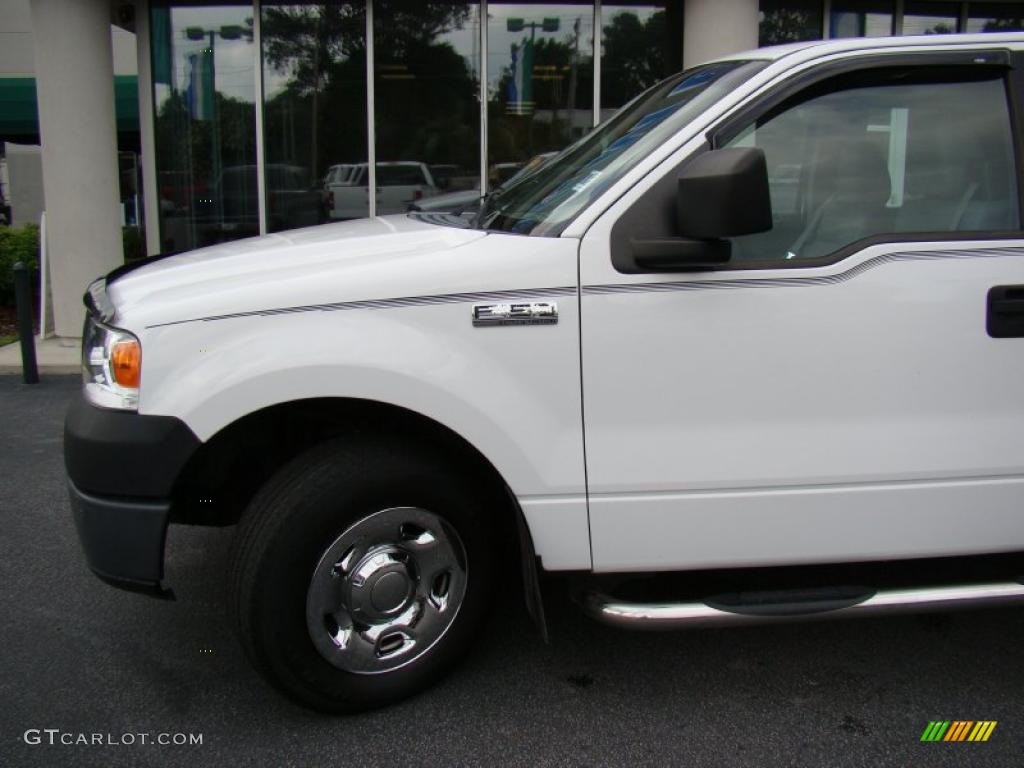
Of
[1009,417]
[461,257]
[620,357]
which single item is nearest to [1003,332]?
[1009,417]

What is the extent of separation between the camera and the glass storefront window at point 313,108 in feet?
36.1

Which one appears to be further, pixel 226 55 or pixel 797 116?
pixel 226 55

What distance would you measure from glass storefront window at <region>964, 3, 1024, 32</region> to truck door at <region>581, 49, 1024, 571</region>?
9893mm

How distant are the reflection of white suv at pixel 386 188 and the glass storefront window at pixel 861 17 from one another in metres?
5.25

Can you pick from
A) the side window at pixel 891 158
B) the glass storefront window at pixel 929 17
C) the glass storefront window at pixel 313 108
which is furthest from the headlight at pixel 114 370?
the glass storefront window at pixel 929 17

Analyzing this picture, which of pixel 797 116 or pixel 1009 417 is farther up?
pixel 797 116

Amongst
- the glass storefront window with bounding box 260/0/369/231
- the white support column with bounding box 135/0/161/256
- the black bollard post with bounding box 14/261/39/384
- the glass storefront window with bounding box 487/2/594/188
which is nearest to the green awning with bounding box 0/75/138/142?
A: the white support column with bounding box 135/0/161/256

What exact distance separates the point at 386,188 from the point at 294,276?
879 cm

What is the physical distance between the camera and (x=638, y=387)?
9.12 feet

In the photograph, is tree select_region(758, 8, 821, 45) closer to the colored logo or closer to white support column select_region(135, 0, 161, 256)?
white support column select_region(135, 0, 161, 256)

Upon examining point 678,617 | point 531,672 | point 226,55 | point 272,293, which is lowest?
point 531,672

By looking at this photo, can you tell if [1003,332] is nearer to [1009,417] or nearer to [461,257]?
[1009,417]

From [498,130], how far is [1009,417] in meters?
9.11

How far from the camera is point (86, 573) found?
425cm
